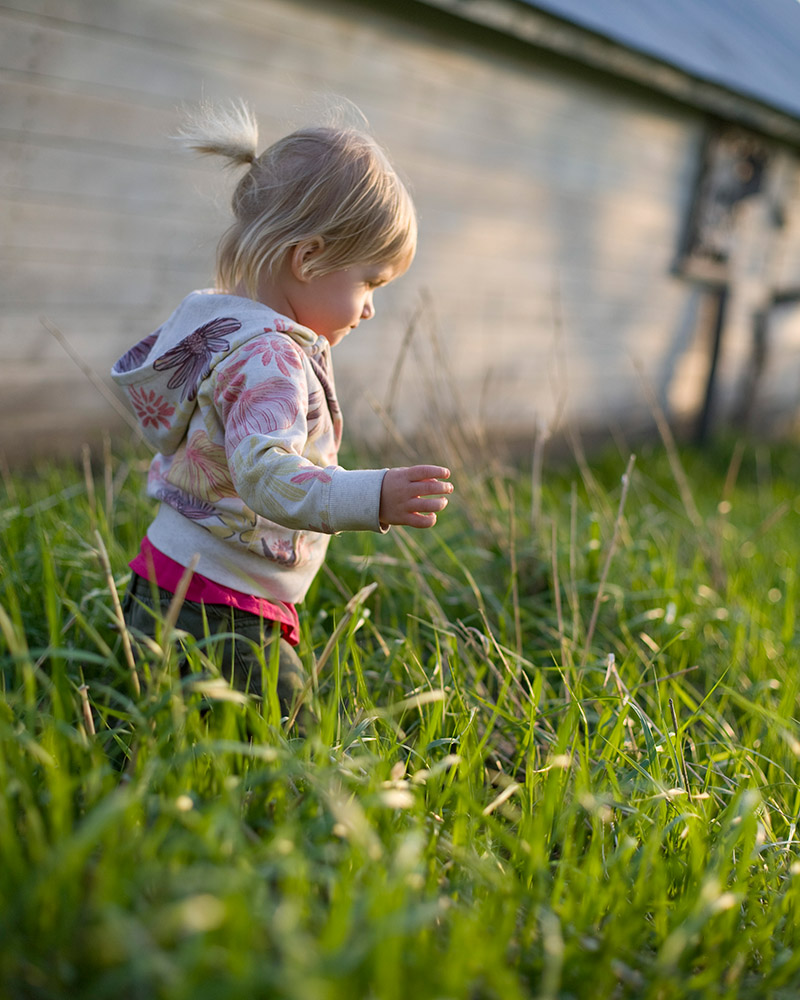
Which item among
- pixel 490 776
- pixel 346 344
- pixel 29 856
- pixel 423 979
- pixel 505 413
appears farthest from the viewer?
pixel 505 413

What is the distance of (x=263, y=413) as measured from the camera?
1.34 meters

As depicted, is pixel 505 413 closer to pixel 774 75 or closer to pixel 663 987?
pixel 774 75

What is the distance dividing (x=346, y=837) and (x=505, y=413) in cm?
473

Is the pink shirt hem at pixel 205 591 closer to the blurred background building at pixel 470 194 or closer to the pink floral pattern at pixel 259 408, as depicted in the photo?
the pink floral pattern at pixel 259 408

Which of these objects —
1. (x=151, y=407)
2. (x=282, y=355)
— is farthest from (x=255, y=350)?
(x=151, y=407)

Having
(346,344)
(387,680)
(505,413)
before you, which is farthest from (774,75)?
(387,680)

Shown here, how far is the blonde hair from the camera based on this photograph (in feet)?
4.93

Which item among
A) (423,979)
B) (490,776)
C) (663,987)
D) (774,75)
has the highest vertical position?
(774,75)

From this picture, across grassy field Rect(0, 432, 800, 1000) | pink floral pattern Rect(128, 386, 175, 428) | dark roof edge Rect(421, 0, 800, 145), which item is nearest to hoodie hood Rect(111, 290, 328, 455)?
pink floral pattern Rect(128, 386, 175, 428)

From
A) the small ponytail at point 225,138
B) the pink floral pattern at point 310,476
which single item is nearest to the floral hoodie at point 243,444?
the pink floral pattern at point 310,476

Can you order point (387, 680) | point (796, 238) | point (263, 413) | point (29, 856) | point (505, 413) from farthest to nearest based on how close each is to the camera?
point (796, 238)
point (505, 413)
point (387, 680)
point (263, 413)
point (29, 856)

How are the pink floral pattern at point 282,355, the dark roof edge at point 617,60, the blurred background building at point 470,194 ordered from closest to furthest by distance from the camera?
the pink floral pattern at point 282,355 → the blurred background building at point 470,194 → the dark roof edge at point 617,60

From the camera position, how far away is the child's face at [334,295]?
1562 millimetres

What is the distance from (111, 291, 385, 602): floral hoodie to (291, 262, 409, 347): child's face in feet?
0.22
